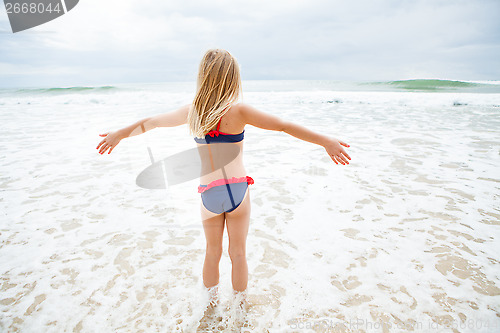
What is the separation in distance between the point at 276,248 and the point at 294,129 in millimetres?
1750

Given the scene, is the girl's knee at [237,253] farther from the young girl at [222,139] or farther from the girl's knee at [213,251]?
the girl's knee at [213,251]

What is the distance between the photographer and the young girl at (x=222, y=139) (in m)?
1.86

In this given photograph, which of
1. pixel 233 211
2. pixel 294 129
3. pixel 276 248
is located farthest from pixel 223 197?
pixel 276 248

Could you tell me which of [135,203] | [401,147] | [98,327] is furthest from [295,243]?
[401,147]

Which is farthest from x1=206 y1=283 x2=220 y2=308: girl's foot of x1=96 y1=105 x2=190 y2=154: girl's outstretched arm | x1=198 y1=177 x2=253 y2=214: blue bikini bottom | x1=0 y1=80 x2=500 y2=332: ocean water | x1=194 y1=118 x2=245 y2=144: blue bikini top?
x1=96 y1=105 x2=190 y2=154: girl's outstretched arm

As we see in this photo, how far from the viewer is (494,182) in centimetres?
454

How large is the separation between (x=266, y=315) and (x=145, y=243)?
1663 mm

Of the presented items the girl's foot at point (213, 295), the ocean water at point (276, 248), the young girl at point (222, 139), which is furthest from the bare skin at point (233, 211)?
the ocean water at point (276, 248)

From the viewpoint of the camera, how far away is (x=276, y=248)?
3113 mm

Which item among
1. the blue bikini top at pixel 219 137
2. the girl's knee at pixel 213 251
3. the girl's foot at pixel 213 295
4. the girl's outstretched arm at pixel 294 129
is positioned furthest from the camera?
the girl's foot at pixel 213 295

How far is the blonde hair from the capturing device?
1.87 metres

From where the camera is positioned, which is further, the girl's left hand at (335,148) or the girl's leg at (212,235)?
the girl's leg at (212,235)

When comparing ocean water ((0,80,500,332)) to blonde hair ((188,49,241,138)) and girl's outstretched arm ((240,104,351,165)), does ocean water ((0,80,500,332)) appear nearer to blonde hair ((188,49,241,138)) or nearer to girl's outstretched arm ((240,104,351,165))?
girl's outstretched arm ((240,104,351,165))

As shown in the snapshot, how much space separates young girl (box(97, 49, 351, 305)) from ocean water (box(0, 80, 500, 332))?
584mm
